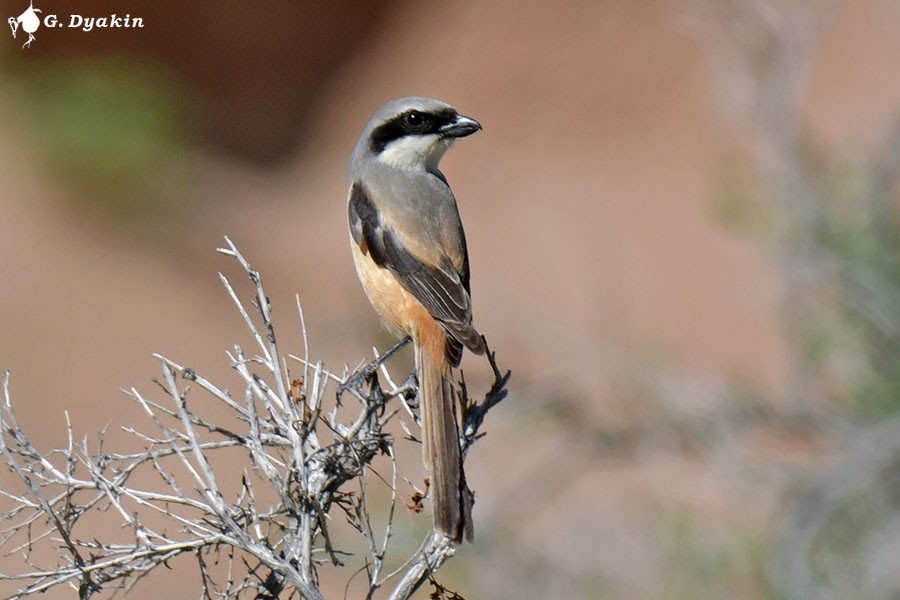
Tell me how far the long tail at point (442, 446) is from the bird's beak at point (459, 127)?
2.89 ft

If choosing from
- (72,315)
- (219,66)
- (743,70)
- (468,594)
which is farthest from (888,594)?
(219,66)

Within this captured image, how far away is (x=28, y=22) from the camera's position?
47.0 ft

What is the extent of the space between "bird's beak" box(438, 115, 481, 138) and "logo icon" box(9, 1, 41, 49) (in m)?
10.7

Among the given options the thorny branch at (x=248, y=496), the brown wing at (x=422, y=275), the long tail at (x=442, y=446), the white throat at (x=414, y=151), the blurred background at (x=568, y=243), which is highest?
the blurred background at (x=568, y=243)

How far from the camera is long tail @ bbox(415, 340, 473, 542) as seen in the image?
2656 mm

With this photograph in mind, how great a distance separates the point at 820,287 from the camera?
678cm

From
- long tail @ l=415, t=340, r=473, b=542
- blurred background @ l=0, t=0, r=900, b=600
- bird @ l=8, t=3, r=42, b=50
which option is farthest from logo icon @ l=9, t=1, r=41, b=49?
long tail @ l=415, t=340, r=473, b=542

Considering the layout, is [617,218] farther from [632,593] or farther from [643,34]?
[632,593]

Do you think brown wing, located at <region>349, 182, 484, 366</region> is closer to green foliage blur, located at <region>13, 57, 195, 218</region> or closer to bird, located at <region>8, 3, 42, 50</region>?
green foliage blur, located at <region>13, 57, 195, 218</region>

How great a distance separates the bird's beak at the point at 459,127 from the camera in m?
4.05

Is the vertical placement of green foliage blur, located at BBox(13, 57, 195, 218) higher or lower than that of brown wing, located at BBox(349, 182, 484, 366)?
higher

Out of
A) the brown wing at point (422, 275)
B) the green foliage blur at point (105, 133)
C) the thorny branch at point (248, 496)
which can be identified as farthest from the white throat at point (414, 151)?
the green foliage blur at point (105, 133)

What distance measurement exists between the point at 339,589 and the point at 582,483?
2.54m

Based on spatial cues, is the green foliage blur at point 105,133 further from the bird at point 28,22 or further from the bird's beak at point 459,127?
the bird's beak at point 459,127
